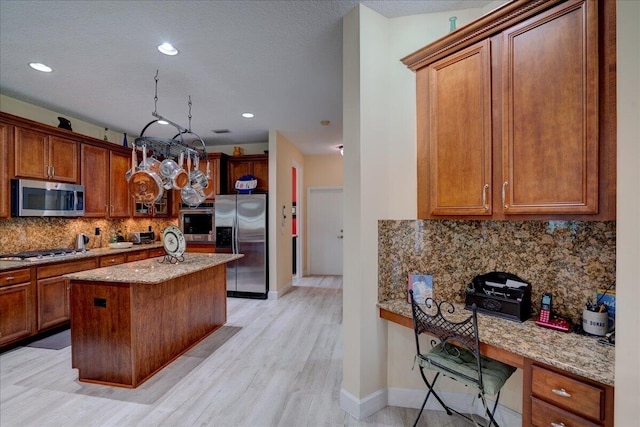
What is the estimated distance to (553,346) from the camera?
138 cm

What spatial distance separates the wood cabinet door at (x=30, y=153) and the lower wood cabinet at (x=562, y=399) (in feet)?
15.8

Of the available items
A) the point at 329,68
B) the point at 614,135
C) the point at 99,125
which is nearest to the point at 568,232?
the point at 614,135

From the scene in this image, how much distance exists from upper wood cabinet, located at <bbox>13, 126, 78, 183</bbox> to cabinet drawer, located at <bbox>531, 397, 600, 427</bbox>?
4.84 meters

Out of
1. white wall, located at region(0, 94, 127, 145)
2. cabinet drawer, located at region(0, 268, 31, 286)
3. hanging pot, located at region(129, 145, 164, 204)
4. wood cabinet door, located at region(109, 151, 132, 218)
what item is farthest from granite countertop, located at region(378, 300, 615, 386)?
white wall, located at region(0, 94, 127, 145)

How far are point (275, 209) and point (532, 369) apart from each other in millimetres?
4072

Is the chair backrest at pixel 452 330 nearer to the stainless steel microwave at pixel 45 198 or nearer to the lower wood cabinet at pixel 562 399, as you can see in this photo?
the lower wood cabinet at pixel 562 399

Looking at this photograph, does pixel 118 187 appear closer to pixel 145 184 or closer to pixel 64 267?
pixel 64 267

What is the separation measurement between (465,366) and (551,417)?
0.40m

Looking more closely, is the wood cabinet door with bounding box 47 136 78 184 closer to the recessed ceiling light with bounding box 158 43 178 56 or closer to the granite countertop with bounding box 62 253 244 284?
the granite countertop with bounding box 62 253 244 284

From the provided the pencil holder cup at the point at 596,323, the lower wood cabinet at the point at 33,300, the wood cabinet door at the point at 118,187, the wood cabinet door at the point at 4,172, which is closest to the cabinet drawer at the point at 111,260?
the lower wood cabinet at the point at 33,300

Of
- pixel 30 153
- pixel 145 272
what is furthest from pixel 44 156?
pixel 145 272

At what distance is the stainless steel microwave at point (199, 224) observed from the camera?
5.20 meters

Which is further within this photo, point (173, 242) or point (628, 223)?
point (173, 242)

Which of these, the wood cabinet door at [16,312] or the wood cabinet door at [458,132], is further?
the wood cabinet door at [16,312]
